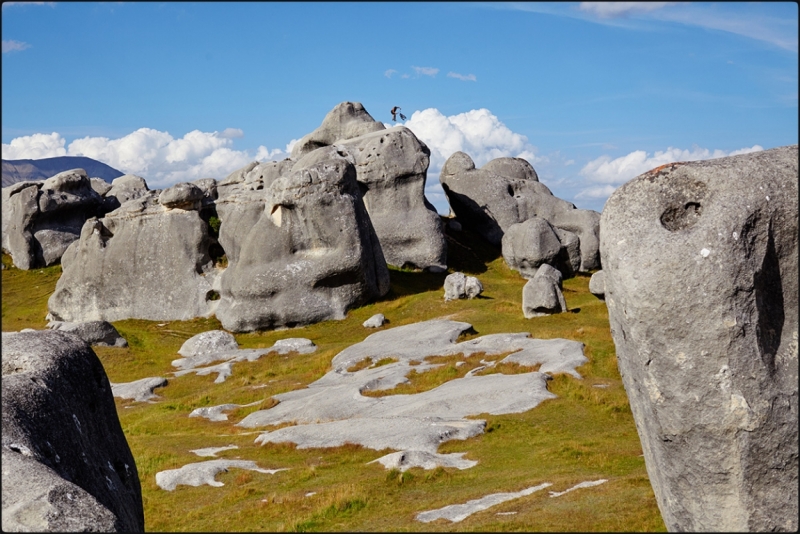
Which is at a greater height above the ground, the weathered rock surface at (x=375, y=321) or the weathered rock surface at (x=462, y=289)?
the weathered rock surface at (x=462, y=289)

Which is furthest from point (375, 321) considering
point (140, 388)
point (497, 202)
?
point (497, 202)

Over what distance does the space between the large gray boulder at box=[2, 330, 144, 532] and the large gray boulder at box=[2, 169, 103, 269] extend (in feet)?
167

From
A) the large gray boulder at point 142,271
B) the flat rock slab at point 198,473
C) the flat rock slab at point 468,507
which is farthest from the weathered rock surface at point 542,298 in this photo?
the flat rock slab at point 468,507

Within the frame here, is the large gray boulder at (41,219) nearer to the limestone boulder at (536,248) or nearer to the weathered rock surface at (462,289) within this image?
the weathered rock surface at (462,289)

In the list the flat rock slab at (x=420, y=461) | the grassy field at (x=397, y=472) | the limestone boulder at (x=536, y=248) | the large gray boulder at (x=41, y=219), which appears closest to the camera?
the grassy field at (x=397, y=472)

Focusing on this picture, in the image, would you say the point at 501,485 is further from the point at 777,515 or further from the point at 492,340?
the point at 492,340

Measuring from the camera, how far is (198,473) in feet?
62.1

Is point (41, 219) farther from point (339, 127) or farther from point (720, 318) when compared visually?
point (720, 318)

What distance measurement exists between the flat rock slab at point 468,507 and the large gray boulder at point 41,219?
50.1 metres

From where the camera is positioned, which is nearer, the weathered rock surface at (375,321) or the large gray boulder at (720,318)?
the large gray boulder at (720,318)

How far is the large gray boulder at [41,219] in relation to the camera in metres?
56.9

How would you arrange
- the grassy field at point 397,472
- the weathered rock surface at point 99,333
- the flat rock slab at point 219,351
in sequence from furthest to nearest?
the weathered rock surface at point 99,333, the flat rock slab at point 219,351, the grassy field at point 397,472

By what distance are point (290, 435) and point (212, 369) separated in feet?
45.5

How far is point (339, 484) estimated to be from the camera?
56.0 ft
